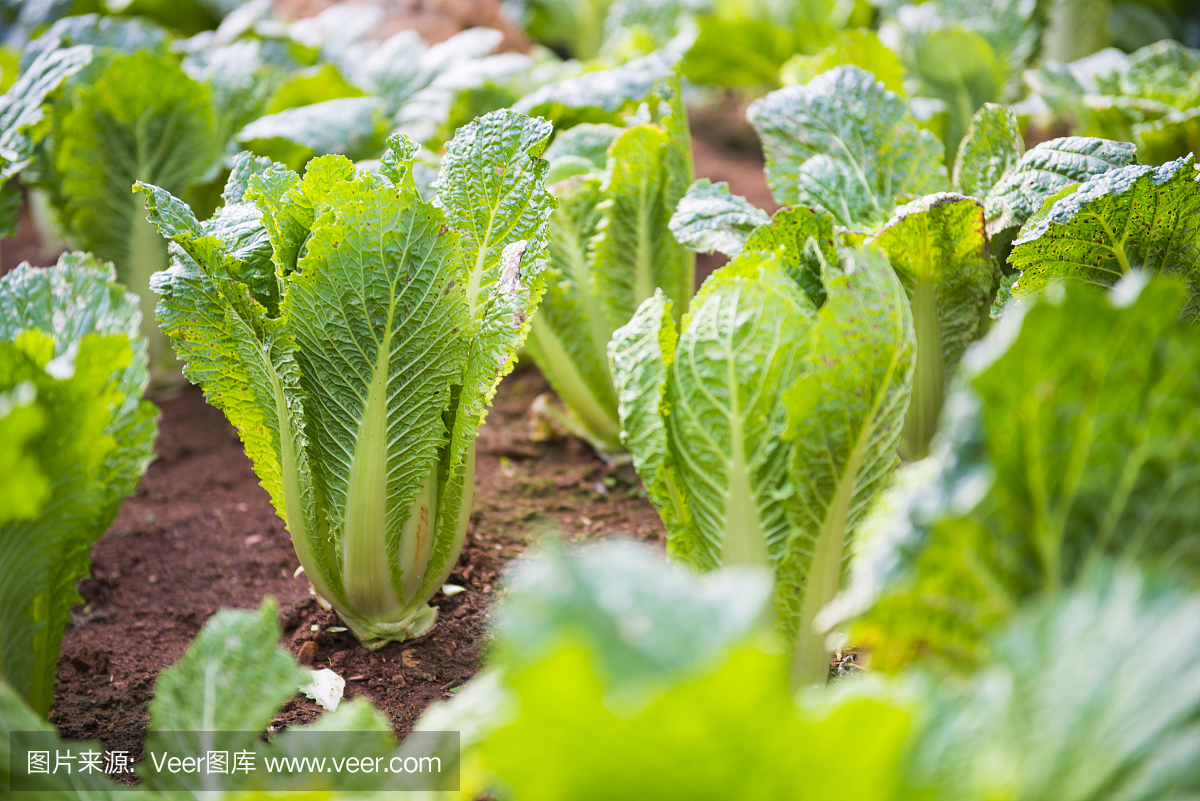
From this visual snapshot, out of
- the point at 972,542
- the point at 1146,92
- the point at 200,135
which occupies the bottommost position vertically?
the point at 1146,92

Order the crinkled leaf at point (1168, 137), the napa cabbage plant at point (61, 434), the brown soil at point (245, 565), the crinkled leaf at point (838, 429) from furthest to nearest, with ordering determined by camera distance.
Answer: the crinkled leaf at point (1168, 137) → the brown soil at point (245, 565) → the crinkled leaf at point (838, 429) → the napa cabbage plant at point (61, 434)

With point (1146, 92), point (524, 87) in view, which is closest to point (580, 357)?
point (524, 87)

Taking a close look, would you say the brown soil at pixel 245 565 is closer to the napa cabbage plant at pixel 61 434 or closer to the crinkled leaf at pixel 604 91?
the napa cabbage plant at pixel 61 434

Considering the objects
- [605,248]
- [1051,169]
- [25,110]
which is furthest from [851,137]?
[25,110]

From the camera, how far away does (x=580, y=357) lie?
2750 mm

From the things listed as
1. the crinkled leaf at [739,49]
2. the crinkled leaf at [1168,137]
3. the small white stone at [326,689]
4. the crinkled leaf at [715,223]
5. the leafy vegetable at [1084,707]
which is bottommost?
the small white stone at [326,689]

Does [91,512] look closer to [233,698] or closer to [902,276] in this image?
[233,698]

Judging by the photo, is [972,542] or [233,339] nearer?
[972,542]

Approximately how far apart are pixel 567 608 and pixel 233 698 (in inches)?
29.5

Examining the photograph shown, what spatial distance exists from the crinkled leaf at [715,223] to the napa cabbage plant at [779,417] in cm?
40

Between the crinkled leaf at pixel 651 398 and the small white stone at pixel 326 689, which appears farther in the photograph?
the small white stone at pixel 326 689

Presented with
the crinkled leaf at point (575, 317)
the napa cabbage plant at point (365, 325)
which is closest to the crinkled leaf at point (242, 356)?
the napa cabbage plant at point (365, 325)

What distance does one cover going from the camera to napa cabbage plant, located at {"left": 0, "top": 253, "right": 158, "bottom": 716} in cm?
144

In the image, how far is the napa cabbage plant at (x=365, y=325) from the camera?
1797 mm
